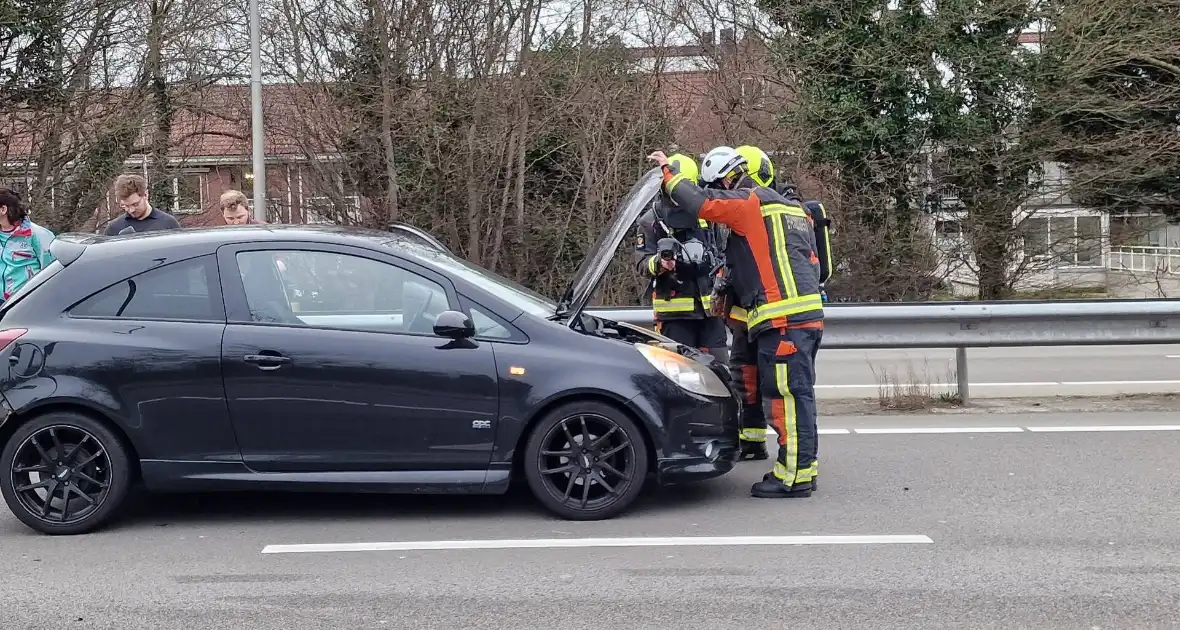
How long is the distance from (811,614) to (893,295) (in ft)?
A: 56.8

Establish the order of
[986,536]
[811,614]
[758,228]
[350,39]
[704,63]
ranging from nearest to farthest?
[811,614] → [986,536] → [758,228] → [350,39] → [704,63]

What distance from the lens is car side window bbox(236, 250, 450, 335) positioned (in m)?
5.68

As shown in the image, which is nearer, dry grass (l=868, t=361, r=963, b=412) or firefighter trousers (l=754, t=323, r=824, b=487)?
firefighter trousers (l=754, t=323, r=824, b=487)

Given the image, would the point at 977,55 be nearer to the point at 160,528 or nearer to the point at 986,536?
the point at 986,536

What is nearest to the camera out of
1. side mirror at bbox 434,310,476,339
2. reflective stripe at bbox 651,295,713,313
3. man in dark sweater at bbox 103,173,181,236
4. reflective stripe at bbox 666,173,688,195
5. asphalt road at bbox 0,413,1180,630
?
asphalt road at bbox 0,413,1180,630

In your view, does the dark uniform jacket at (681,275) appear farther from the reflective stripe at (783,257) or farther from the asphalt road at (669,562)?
the asphalt road at (669,562)

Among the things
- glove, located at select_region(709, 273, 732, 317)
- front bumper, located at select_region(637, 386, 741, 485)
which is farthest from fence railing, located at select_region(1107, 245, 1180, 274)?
front bumper, located at select_region(637, 386, 741, 485)

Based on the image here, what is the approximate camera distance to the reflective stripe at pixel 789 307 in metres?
6.18

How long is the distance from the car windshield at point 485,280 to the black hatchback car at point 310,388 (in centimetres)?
10

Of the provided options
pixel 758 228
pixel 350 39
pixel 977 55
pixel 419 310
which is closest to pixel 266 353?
pixel 419 310

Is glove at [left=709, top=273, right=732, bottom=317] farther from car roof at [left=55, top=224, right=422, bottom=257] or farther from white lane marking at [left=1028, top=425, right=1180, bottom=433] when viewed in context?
white lane marking at [left=1028, top=425, right=1180, bottom=433]

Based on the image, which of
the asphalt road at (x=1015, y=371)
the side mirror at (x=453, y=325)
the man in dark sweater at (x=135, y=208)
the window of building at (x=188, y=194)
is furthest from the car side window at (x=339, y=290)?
the window of building at (x=188, y=194)

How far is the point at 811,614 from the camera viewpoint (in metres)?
4.43

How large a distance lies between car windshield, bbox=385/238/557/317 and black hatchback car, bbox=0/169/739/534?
100 millimetres
